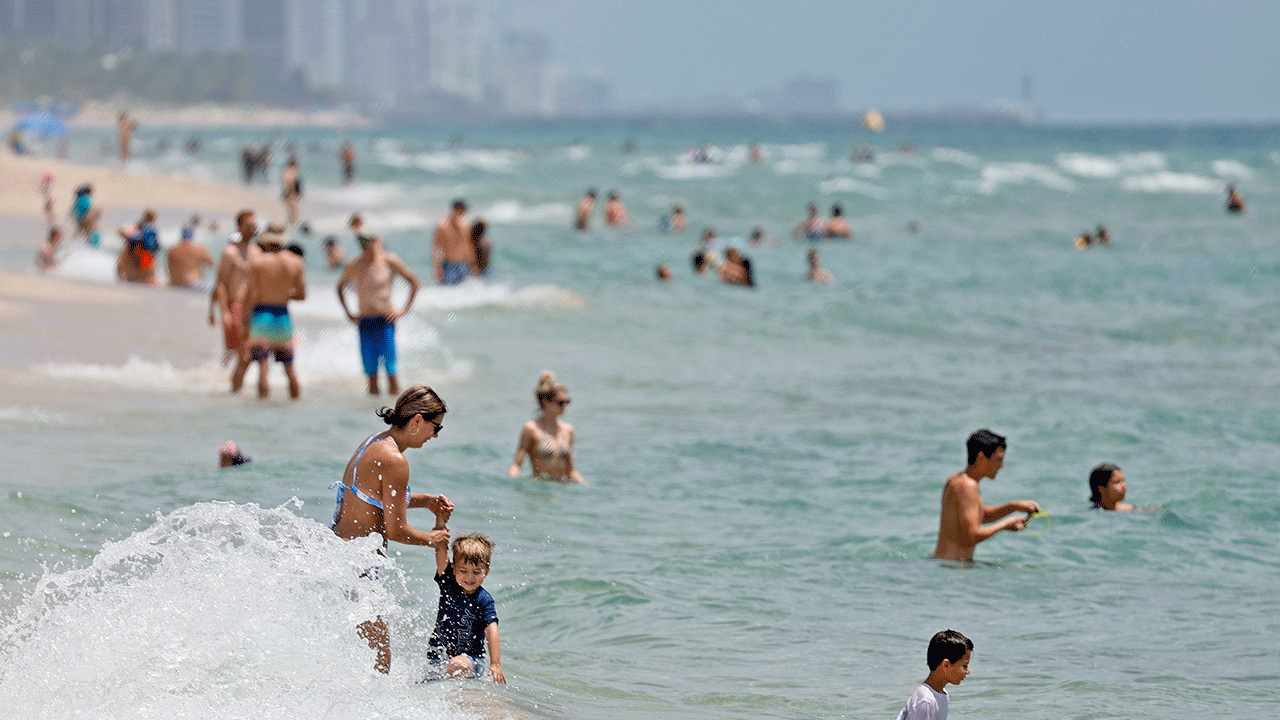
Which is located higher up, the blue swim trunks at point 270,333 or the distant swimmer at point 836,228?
the distant swimmer at point 836,228

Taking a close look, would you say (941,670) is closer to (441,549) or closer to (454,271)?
(441,549)

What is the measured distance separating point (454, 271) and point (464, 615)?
1208cm

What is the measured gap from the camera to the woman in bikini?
533 centimetres

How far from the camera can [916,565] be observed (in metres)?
8.61

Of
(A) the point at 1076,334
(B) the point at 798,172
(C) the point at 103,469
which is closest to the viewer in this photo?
(C) the point at 103,469

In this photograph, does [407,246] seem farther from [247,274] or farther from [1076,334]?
[247,274]

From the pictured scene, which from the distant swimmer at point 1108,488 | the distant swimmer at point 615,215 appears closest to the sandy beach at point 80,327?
the distant swimmer at point 1108,488

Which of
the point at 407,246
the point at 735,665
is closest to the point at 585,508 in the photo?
the point at 735,665

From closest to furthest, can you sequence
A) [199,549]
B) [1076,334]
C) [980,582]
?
1. [199,549]
2. [980,582]
3. [1076,334]

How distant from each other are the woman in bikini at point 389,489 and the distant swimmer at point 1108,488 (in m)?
5.68

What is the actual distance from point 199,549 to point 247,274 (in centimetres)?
552

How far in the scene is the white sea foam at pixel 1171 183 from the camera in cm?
5122

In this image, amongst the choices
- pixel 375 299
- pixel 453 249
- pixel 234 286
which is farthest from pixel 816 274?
pixel 234 286

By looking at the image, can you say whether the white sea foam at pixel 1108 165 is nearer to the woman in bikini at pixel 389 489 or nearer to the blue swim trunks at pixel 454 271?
the blue swim trunks at pixel 454 271
